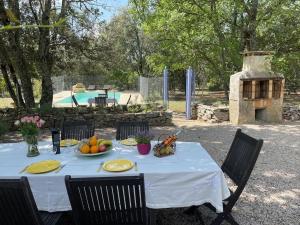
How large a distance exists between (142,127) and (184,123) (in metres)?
5.66

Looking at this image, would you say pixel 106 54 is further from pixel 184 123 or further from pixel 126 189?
pixel 126 189

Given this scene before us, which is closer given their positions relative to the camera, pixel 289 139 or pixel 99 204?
pixel 99 204

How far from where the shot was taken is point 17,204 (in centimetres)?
216

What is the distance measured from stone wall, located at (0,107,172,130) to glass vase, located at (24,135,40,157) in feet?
17.9

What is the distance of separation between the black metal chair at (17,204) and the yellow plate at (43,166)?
53 centimetres

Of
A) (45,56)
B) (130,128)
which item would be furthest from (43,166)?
(45,56)

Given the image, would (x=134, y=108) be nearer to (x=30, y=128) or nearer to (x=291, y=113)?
(x=291, y=113)

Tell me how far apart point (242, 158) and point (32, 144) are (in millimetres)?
2270

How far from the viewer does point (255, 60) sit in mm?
9281

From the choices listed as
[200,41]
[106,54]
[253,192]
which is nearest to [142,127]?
[253,192]

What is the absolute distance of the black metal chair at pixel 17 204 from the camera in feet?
6.80

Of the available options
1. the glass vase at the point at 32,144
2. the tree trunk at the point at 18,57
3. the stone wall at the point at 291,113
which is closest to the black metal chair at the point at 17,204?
the glass vase at the point at 32,144

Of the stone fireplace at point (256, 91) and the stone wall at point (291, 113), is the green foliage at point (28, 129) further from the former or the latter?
the stone wall at point (291, 113)

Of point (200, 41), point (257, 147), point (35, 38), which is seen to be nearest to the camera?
point (257, 147)
